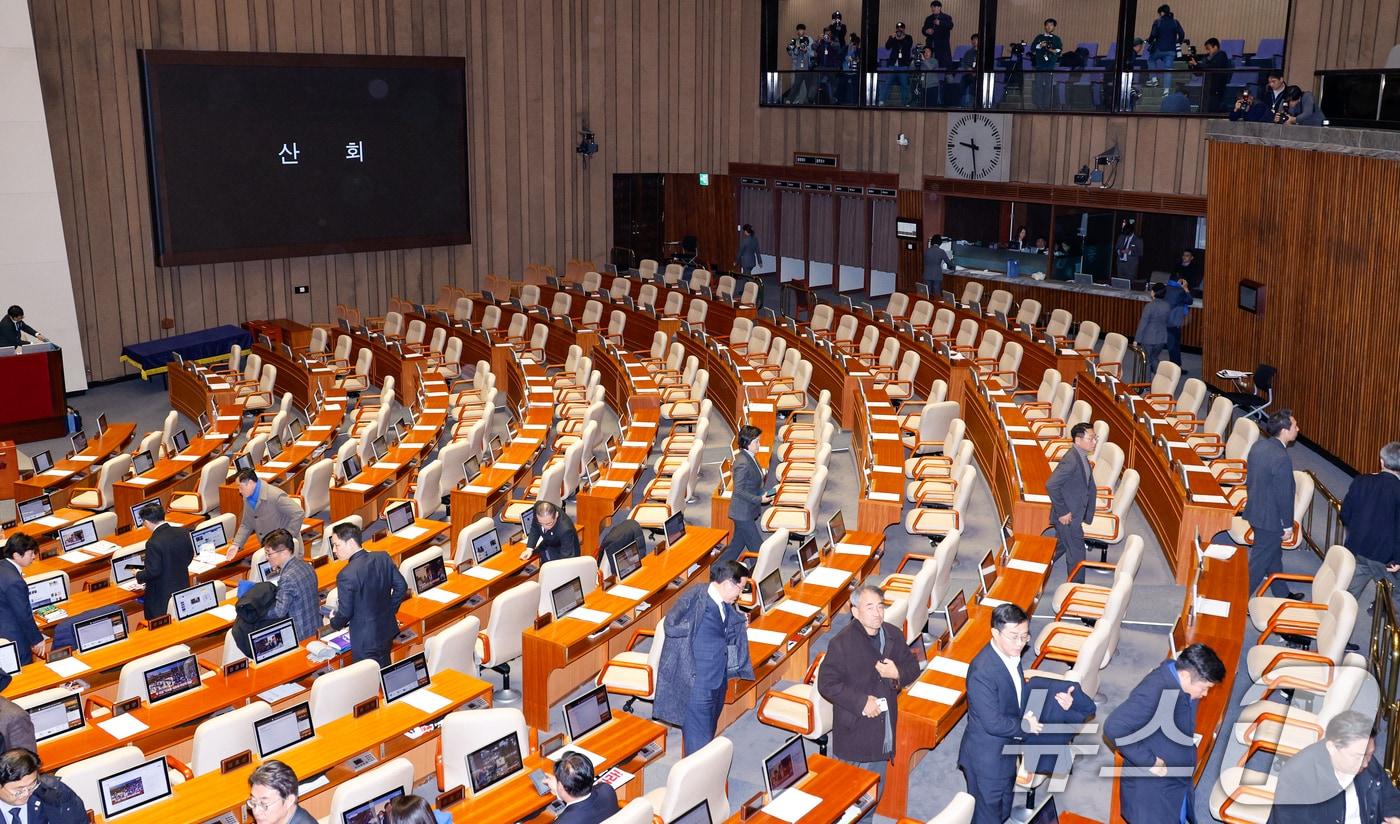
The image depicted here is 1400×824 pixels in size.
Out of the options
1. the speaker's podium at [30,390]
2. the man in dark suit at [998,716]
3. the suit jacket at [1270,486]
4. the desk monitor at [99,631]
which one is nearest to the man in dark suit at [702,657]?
the man in dark suit at [998,716]

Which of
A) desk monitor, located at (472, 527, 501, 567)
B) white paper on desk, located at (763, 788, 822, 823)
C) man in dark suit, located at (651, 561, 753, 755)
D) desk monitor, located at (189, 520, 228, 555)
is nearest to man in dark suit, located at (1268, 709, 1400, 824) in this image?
white paper on desk, located at (763, 788, 822, 823)

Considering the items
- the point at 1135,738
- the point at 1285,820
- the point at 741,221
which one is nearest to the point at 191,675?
the point at 1135,738

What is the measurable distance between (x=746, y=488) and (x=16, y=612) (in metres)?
5.09

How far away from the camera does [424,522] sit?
34.3 feet

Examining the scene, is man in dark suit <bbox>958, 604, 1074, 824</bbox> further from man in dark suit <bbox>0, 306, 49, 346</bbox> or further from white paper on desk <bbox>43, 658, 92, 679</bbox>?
man in dark suit <bbox>0, 306, 49, 346</bbox>

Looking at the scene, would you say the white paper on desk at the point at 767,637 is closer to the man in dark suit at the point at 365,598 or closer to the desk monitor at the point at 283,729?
the man in dark suit at the point at 365,598

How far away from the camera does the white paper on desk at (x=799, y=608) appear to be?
8133mm

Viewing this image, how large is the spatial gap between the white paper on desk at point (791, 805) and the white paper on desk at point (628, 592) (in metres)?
2.83

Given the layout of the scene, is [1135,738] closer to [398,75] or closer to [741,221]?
[398,75]

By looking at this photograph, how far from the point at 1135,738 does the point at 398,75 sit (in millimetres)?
18898

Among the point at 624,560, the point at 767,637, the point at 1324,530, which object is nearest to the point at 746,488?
the point at 624,560

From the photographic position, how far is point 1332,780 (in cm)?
515

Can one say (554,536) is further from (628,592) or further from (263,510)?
(263,510)

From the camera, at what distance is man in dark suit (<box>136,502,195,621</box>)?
9047mm
